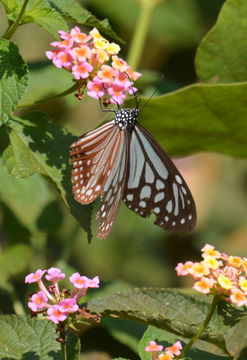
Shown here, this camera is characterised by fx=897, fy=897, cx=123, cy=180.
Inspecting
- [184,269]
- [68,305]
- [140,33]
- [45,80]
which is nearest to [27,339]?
[68,305]

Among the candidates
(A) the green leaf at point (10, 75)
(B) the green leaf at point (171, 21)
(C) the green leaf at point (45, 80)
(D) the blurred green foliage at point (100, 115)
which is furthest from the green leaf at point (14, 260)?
(B) the green leaf at point (171, 21)

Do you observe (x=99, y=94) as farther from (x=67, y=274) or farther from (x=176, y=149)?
(x=67, y=274)

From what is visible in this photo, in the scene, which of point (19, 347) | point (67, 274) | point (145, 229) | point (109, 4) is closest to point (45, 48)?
point (109, 4)

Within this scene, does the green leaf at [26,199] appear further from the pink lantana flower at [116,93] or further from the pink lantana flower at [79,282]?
the pink lantana flower at [79,282]

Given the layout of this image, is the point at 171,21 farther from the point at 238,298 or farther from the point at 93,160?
the point at 238,298

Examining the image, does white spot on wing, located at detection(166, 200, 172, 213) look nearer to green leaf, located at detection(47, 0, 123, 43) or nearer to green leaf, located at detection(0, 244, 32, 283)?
green leaf, located at detection(47, 0, 123, 43)
